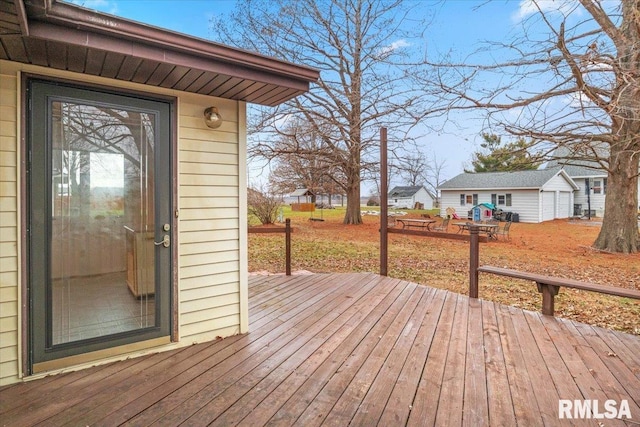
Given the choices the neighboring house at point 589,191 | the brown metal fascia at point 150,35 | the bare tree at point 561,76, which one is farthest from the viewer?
the neighboring house at point 589,191

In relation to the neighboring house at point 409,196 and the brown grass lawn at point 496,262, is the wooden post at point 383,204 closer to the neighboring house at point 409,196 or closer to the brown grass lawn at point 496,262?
the brown grass lawn at point 496,262

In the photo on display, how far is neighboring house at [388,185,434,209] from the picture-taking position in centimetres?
3844

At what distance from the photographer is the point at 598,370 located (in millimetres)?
2371

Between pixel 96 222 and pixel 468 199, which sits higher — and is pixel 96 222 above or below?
below

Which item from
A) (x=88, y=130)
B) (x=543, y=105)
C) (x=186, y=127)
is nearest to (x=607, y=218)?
(x=543, y=105)

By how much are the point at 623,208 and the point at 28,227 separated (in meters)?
12.0

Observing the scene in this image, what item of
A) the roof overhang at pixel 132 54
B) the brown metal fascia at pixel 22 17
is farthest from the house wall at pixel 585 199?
the brown metal fascia at pixel 22 17

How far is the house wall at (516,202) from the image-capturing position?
1833 cm

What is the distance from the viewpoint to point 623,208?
29.7 ft

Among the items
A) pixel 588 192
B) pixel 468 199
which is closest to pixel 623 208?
pixel 468 199

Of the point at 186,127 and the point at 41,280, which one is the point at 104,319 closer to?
the point at 41,280

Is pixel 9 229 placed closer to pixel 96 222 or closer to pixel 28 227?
pixel 28 227

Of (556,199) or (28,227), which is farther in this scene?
(556,199)

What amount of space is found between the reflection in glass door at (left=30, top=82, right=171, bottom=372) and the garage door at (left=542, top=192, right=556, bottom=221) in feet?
67.7
